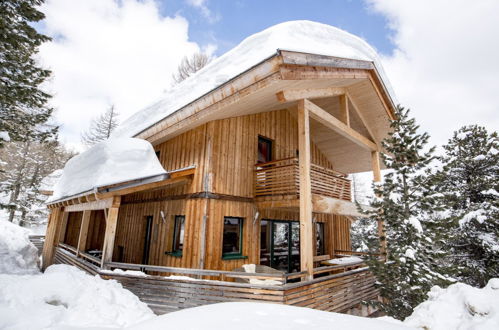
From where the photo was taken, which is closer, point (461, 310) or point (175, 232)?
point (461, 310)

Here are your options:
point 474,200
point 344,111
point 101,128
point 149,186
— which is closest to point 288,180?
point 344,111

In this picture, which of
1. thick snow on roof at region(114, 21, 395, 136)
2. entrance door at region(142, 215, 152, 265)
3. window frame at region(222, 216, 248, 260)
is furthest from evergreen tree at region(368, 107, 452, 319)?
entrance door at region(142, 215, 152, 265)

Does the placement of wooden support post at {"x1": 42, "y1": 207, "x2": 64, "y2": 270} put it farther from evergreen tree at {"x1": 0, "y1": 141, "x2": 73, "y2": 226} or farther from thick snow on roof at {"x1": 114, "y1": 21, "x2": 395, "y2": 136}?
evergreen tree at {"x1": 0, "y1": 141, "x2": 73, "y2": 226}

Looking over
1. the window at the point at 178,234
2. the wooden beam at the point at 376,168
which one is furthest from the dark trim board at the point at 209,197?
the wooden beam at the point at 376,168

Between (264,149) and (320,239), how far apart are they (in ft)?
17.6

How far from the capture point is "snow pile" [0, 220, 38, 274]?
31.8ft

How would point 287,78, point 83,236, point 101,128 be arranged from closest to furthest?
point 287,78
point 83,236
point 101,128

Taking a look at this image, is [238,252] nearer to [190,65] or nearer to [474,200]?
[474,200]

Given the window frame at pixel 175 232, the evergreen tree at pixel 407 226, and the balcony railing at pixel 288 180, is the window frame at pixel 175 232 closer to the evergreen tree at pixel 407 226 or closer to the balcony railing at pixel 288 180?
the balcony railing at pixel 288 180

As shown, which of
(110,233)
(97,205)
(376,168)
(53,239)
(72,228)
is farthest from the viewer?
(72,228)

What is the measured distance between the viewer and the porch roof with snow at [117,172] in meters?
7.03

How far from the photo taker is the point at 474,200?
935 cm

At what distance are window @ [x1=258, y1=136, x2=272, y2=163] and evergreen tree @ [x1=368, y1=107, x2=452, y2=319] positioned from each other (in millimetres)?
4334

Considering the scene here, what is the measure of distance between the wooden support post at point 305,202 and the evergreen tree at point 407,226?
1676 mm
